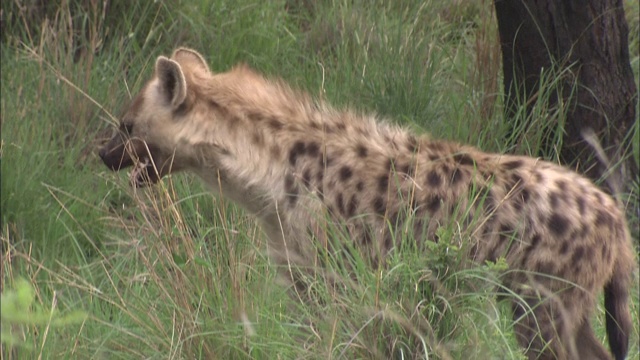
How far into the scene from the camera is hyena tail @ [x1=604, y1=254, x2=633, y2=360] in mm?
3969

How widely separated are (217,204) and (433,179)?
0.88m

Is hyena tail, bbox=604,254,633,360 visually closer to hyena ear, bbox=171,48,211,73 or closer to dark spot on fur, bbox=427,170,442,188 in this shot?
dark spot on fur, bbox=427,170,442,188

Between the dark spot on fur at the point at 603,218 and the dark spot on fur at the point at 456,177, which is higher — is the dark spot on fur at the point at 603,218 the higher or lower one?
the lower one

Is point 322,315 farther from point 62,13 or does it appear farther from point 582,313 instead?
point 62,13

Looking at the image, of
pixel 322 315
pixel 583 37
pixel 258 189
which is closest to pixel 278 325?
pixel 322 315

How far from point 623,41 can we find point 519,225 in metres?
1.58

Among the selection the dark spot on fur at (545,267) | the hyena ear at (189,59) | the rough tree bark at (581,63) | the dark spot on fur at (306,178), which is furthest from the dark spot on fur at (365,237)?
the rough tree bark at (581,63)

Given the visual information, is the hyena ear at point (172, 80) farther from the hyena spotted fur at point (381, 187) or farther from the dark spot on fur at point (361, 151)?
the dark spot on fur at point (361, 151)

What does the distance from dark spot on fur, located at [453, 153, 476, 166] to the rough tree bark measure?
1098 millimetres

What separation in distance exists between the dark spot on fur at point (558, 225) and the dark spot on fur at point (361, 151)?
0.59 meters

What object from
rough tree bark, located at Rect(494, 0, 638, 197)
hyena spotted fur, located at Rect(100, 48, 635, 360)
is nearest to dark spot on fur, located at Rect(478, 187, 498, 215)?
hyena spotted fur, located at Rect(100, 48, 635, 360)

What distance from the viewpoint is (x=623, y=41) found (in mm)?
5168

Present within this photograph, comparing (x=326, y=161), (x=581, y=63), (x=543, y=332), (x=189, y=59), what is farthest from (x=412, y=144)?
(x=581, y=63)

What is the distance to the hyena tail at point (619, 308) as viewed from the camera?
3.97 m
